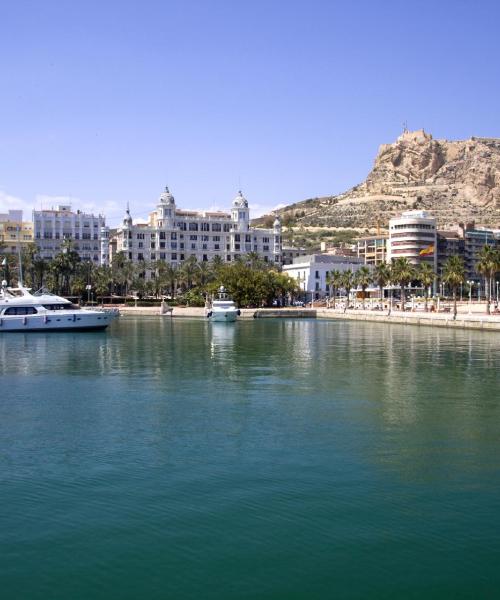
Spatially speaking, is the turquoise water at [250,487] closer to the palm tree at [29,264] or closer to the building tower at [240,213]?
the palm tree at [29,264]

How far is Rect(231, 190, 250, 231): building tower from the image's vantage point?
186875 mm

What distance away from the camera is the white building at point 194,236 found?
592ft

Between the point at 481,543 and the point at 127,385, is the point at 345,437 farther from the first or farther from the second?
the point at 127,385

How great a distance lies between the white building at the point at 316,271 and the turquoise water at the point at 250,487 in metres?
131

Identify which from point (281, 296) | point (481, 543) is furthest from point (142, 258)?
point (481, 543)

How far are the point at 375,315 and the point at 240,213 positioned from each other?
72521mm

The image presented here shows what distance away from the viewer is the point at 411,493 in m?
21.9

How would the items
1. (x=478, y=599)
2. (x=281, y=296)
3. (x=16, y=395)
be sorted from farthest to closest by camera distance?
(x=281, y=296) < (x=16, y=395) < (x=478, y=599)

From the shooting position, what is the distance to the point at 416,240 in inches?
7712

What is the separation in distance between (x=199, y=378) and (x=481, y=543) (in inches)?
1170

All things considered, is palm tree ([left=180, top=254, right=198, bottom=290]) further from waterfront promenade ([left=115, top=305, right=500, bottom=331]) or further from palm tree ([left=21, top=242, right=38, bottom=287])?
palm tree ([left=21, top=242, right=38, bottom=287])

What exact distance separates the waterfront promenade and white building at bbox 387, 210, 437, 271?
64.4 m

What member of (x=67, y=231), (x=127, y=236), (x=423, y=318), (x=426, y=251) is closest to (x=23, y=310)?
(x=423, y=318)

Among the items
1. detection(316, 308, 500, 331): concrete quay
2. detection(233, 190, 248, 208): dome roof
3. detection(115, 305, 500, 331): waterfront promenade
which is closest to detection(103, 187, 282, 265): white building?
detection(233, 190, 248, 208): dome roof
